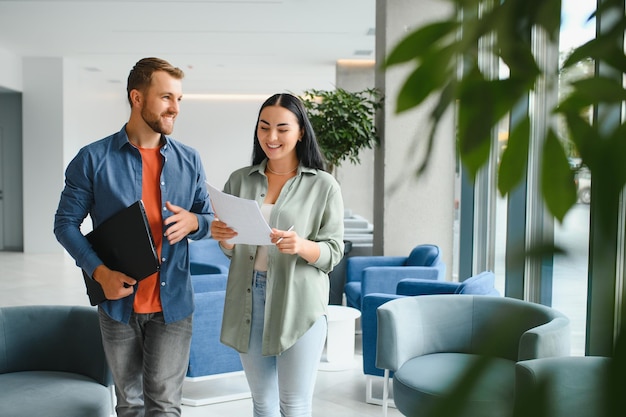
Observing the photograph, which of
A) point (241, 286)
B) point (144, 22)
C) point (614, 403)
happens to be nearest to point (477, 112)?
point (614, 403)

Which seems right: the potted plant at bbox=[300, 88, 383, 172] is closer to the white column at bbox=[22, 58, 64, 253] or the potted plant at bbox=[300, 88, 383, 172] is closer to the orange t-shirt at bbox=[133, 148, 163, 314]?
the orange t-shirt at bbox=[133, 148, 163, 314]

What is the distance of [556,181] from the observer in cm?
33

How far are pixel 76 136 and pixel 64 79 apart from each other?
1228mm

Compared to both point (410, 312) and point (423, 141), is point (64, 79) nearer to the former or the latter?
point (410, 312)

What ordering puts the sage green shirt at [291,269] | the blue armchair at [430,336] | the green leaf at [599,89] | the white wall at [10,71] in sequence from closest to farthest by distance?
the green leaf at [599,89], the sage green shirt at [291,269], the blue armchair at [430,336], the white wall at [10,71]

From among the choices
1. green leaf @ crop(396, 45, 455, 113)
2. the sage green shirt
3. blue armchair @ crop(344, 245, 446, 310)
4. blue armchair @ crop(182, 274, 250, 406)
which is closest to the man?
the sage green shirt

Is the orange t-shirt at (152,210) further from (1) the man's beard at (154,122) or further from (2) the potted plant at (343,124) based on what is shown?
(2) the potted plant at (343,124)

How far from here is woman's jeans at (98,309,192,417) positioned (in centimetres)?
251

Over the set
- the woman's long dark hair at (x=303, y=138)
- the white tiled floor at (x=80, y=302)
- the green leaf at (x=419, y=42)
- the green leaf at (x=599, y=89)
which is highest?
the woman's long dark hair at (x=303, y=138)

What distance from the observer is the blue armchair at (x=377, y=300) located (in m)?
4.04

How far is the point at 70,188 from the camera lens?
2.48 m

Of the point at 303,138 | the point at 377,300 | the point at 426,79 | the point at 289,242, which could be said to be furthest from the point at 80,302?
the point at 426,79

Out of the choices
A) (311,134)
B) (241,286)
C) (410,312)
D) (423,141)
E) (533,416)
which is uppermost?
(311,134)

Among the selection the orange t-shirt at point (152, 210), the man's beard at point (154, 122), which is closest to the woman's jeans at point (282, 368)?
the orange t-shirt at point (152, 210)
